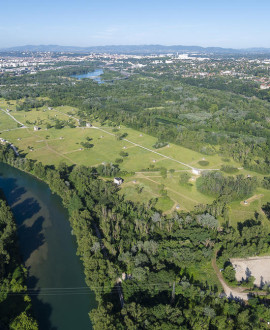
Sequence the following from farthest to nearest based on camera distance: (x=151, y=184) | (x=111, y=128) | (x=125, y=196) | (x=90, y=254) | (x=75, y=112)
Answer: (x=75, y=112) < (x=111, y=128) < (x=151, y=184) < (x=125, y=196) < (x=90, y=254)

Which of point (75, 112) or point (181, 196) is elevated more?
point (75, 112)

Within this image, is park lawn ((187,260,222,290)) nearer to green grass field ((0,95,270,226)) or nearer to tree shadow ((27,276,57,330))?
green grass field ((0,95,270,226))

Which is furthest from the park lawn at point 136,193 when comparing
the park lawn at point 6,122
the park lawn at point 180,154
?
the park lawn at point 6,122

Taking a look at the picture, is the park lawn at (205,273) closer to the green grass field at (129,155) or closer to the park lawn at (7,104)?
the green grass field at (129,155)

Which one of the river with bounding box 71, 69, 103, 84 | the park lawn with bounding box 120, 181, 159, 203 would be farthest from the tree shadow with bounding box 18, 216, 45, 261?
the river with bounding box 71, 69, 103, 84

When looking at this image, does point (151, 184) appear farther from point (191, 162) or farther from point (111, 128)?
point (111, 128)

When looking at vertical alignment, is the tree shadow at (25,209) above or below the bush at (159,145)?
below

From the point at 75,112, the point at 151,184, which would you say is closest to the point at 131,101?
the point at 75,112

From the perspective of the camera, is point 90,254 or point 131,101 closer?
point 90,254
